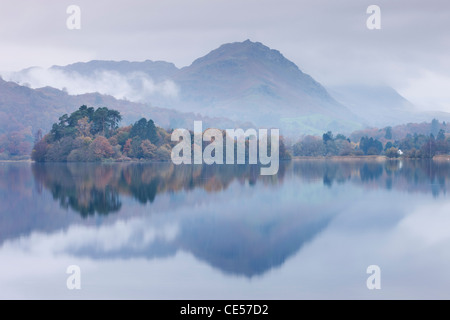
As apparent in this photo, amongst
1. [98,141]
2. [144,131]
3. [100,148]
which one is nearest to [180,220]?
[98,141]

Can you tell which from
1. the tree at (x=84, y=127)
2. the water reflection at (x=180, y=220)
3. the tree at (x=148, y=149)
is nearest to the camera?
the water reflection at (x=180, y=220)

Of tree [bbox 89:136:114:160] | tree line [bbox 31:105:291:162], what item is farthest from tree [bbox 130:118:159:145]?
tree [bbox 89:136:114:160]

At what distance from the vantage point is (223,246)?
14.0 metres

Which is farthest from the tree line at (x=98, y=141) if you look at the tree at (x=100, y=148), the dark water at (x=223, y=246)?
the dark water at (x=223, y=246)

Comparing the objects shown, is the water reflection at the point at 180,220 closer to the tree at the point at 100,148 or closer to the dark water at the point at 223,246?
the dark water at the point at 223,246

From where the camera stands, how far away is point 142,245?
46.7 ft

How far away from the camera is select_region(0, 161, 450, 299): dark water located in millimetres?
10516

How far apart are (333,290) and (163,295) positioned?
322cm

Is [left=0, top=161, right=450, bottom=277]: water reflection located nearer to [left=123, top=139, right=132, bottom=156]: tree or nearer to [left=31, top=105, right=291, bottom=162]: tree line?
[left=31, top=105, right=291, bottom=162]: tree line

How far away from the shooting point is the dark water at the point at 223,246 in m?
10.5

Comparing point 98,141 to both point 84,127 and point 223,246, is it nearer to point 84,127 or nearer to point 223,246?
point 84,127

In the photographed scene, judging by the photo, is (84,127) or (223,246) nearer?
(223,246)

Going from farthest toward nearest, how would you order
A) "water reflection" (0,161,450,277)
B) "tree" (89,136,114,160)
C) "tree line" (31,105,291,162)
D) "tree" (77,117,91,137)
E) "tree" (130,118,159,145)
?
"tree" (130,118,159,145) → "tree" (77,117,91,137) → "tree line" (31,105,291,162) → "tree" (89,136,114,160) → "water reflection" (0,161,450,277)
